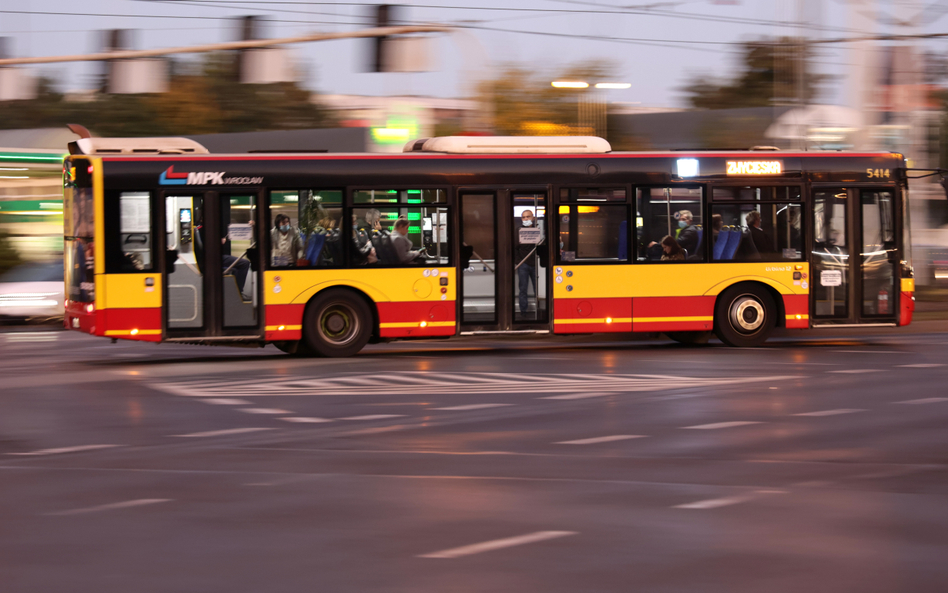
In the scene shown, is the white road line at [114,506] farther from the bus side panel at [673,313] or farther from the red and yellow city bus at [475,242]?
the bus side panel at [673,313]

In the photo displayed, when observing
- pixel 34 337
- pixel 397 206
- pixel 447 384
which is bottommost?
pixel 447 384

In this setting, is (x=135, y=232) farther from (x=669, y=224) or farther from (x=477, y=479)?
(x=477, y=479)

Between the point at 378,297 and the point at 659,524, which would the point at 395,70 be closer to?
the point at 378,297

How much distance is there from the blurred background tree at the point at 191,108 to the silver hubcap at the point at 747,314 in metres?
56.2

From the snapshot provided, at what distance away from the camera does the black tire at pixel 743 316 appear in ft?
62.1

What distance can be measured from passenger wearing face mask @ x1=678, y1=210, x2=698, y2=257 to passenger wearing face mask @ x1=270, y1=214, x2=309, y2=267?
18.1ft

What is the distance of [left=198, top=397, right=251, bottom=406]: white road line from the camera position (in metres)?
13.0

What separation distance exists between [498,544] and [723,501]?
5.93ft

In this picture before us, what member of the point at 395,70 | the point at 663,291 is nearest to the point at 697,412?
the point at 663,291

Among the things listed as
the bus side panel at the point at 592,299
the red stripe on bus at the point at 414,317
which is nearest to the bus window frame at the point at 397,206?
the red stripe on bus at the point at 414,317

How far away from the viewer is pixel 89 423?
11.7 metres

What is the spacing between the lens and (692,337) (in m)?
20.1

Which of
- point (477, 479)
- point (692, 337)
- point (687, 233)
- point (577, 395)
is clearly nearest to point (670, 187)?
point (687, 233)

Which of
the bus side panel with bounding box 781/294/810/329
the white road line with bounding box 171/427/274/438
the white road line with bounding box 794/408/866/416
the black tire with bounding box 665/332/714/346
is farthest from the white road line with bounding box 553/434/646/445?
the black tire with bounding box 665/332/714/346
